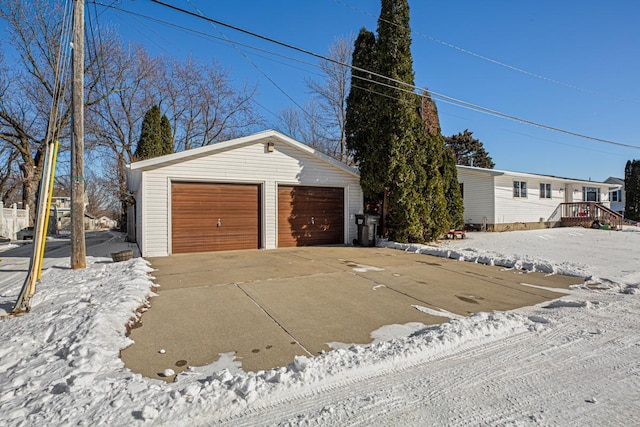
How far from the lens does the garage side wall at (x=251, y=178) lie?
8648mm

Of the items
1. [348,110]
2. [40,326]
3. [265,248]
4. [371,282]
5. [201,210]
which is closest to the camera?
[40,326]

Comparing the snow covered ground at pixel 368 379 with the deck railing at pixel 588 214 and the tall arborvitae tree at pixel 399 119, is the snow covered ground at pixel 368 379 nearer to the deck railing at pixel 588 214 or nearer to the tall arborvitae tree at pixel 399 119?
the tall arborvitae tree at pixel 399 119

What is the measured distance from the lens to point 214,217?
373 inches

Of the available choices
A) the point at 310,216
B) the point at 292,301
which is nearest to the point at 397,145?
the point at 310,216

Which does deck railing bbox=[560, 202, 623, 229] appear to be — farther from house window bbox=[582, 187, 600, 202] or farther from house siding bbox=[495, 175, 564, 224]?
house window bbox=[582, 187, 600, 202]

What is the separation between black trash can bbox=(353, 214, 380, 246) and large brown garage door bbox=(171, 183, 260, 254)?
353cm

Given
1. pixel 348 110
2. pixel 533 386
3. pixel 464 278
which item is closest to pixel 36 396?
pixel 533 386

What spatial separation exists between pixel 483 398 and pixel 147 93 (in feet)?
82.0

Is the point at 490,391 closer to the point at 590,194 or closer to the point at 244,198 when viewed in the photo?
the point at 244,198

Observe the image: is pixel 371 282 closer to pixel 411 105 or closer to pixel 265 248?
pixel 265 248

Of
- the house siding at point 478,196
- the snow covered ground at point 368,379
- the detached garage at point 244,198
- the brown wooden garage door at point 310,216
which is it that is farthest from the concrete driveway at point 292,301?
the house siding at point 478,196

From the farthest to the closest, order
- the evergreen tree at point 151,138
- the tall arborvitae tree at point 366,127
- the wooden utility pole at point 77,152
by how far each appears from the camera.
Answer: the evergreen tree at point 151,138
the tall arborvitae tree at point 366,127
the wooden utility pole at point 77,152

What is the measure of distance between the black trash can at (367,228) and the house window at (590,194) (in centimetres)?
2009

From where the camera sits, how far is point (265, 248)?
32.8 ft
